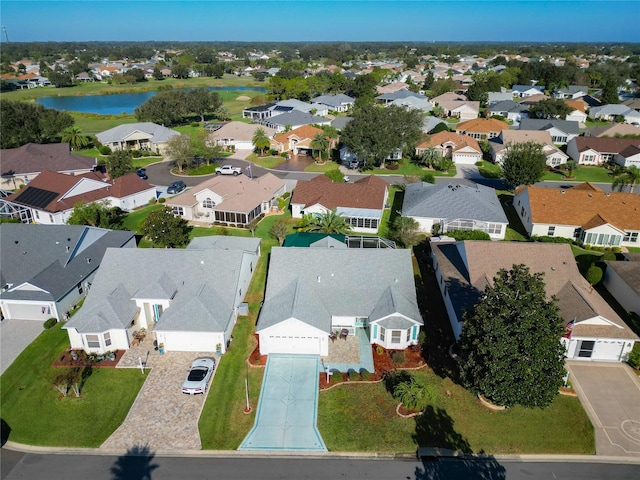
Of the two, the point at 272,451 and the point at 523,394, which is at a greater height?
the point at 523,394

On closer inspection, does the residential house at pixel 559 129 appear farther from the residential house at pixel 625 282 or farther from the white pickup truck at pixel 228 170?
the white pickup truck at pixel 228 170

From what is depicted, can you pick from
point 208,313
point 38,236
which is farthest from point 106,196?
point 208,313

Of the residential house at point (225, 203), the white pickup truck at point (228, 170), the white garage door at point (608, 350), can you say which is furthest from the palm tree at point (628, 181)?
the white pickup truck at point (228, 170)

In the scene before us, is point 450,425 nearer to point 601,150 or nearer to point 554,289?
point 554,289

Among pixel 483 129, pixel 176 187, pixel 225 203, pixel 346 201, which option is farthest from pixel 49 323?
pixel 483 129

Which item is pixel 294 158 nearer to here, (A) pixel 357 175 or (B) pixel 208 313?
(A) pixel 357 175
